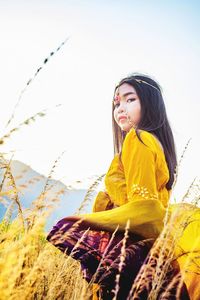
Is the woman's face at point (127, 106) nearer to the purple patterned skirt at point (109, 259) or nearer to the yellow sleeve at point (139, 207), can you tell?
the yellow sleeve at point (139, 207)

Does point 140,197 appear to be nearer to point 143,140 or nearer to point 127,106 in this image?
point 143,140

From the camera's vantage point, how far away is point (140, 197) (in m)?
2.01

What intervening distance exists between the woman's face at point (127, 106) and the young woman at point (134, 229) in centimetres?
8

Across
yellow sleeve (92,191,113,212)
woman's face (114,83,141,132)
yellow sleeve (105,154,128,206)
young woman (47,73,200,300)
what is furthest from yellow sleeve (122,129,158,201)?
woman's face (114,83,141,132)

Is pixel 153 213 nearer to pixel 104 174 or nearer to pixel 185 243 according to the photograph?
pixel 185 243

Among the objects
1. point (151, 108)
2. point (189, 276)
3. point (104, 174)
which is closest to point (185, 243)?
point (189, 276)

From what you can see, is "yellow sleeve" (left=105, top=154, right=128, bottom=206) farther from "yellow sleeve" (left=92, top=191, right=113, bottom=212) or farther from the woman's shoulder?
the woman's shoulder

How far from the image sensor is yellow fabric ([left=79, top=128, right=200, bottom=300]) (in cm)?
183

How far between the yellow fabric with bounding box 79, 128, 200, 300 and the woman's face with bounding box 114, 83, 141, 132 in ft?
1.53

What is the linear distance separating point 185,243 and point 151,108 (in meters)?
1.25

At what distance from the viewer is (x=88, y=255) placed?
184 centimetres

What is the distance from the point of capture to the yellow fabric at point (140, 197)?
6.01ft

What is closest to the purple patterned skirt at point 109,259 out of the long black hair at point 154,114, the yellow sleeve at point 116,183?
the yellow sleeve at point 116,183

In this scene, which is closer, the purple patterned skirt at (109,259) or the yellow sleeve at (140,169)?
the purple patterned skirt at (109,259)
